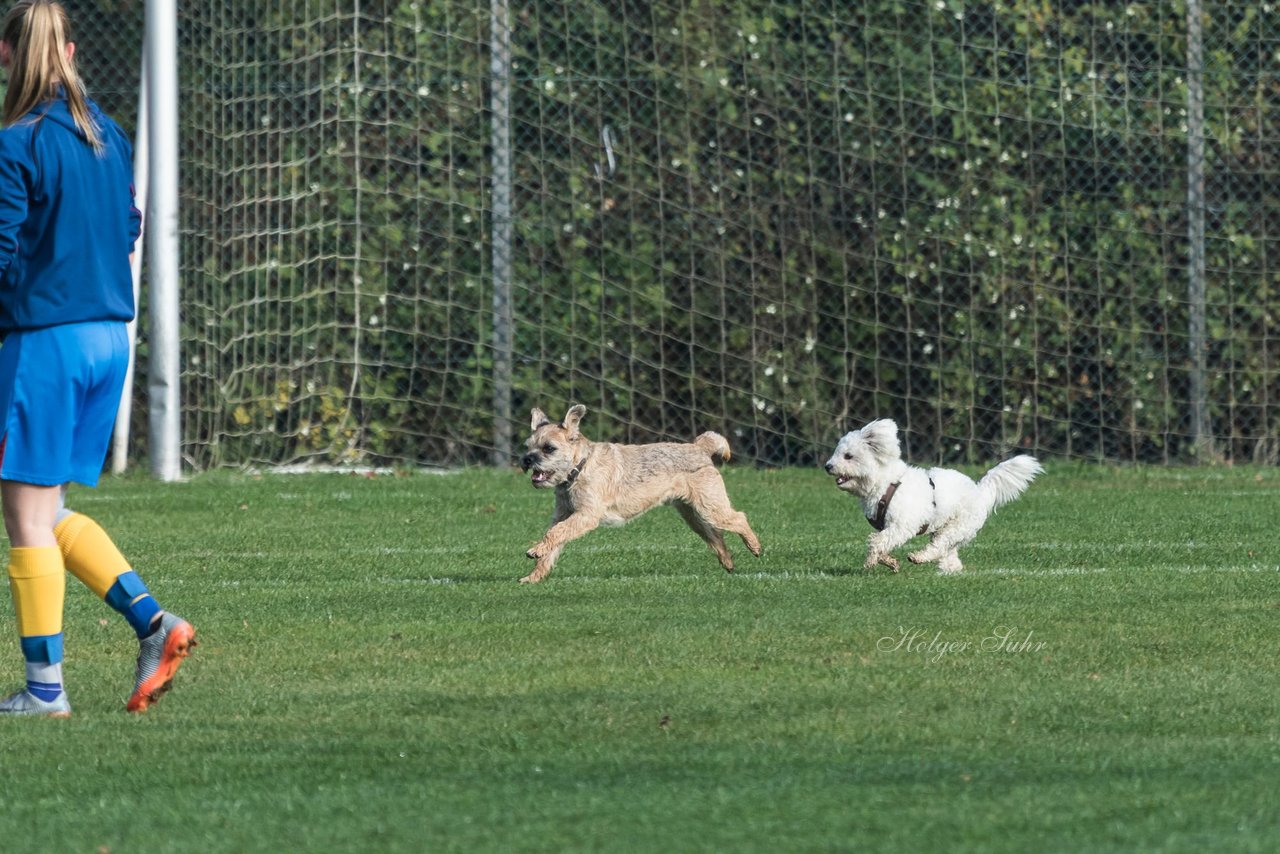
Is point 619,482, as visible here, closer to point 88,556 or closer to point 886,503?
point 886,503

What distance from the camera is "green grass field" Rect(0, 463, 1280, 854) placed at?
422cm

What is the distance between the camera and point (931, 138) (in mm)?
14930

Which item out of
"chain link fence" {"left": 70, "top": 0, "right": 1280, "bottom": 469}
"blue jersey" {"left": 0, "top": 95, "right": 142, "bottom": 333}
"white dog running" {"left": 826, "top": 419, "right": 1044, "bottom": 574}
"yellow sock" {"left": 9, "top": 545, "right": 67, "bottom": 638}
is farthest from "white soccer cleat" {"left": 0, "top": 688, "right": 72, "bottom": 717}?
"chain link fence" {"left": 70, "top": 0, "right": 1280, "bottom": 469}

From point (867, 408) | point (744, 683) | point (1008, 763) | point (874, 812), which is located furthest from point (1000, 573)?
point (867, 408)

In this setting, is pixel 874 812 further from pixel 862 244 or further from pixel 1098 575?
pixel 862 244

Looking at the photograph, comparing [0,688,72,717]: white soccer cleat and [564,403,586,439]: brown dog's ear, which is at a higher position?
[564,403,586,439]: brown dog's ear

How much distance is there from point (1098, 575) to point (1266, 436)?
7.68m

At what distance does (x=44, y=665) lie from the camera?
18.0 ft

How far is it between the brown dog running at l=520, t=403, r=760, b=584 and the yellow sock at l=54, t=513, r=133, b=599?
10.0ft

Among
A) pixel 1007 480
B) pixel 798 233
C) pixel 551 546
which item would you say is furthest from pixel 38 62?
pixel 798 233

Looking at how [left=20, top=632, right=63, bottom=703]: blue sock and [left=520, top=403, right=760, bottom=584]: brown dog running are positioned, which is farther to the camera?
[left=520, top=403, right=760, bottom=584]: brown dog running

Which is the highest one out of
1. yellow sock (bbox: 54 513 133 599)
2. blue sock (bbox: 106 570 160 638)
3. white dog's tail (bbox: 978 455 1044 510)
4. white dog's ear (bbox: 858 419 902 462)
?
white dog's ear (bbox: 858 419 902 462)

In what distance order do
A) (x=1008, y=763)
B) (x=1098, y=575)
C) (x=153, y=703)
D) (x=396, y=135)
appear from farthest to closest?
(x=396, y=135), (x=1098, y=575), (x=153, y=703), (x=1008, y=763)

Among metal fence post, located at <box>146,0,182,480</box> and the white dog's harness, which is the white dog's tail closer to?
the white dog's harness
